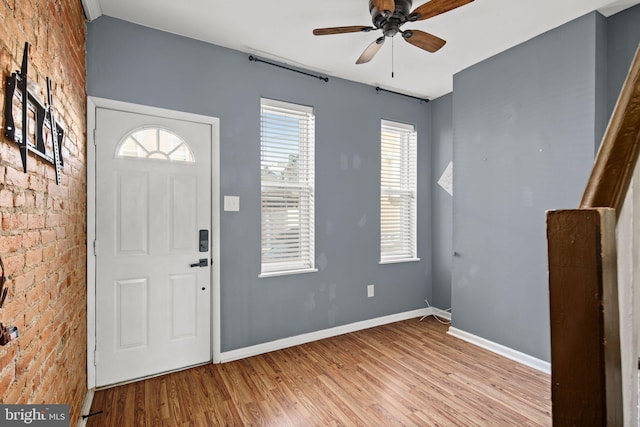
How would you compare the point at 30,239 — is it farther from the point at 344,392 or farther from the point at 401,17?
the point at 401,17

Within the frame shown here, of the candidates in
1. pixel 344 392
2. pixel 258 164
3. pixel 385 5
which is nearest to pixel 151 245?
pixel 258 164

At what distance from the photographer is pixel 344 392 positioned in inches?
95.0

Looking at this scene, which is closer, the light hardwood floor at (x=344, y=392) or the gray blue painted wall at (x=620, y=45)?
the light hardwood floor at (x=344, y=392)

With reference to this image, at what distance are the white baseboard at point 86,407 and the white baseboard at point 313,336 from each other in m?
0.93

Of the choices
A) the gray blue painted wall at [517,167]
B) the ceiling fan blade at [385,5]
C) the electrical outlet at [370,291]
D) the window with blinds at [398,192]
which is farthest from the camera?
the window with blinds at [398,192]

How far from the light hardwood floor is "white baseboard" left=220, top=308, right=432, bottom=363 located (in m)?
0.07

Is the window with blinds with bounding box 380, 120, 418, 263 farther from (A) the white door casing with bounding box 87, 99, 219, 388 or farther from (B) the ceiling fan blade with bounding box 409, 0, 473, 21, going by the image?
(A) the white door casing with bounding box 87, 99, 219, 388

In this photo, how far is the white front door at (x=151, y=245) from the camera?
8.09 ft

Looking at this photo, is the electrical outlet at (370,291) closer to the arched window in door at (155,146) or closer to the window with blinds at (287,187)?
the window with blinds at (287,187)

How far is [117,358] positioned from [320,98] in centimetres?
288

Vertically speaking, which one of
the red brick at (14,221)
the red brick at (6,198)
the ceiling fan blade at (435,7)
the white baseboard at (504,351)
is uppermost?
the ceiling fan blade at (435,7)

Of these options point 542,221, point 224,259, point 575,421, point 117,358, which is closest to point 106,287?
point 117,358

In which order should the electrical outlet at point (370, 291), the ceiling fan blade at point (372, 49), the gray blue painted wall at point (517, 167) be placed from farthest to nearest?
the electrical outlet at point (370, 291), the gray blue painted wall at point (517, 167), the ceiling fan blade at point (372, 49)

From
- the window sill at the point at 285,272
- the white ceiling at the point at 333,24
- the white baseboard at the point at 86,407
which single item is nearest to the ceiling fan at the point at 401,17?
the white ceiling at the point at 333,24
